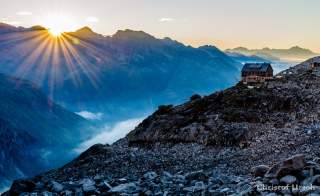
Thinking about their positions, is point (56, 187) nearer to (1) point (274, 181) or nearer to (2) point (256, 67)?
(1) point (274, 181)

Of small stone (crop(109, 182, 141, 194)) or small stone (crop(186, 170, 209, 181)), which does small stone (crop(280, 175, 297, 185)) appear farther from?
small stone (crop(109, 182, 141, 194))

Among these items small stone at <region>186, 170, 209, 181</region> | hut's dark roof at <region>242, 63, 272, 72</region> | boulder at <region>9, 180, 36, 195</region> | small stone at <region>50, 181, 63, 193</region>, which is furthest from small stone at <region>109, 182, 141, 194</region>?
hut's dark roof at <region>242, 63, 272, 72</region>

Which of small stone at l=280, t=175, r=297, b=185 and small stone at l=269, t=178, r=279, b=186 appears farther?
small stone at l=269, t=178, r=279, b=186

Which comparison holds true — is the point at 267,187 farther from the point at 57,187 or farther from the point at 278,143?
the point at 278,143

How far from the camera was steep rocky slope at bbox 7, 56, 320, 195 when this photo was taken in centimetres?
3012

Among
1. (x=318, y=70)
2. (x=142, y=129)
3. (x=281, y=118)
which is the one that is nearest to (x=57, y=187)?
(x=281, y=118)

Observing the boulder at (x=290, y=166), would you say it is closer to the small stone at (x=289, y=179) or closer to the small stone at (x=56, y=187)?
the small stone at (x=289, y=179)

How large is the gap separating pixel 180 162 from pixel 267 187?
2098 cm

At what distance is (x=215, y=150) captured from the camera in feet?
164

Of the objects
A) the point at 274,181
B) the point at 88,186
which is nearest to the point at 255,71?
the point at 88,186

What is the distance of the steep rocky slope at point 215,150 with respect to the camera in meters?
30.1

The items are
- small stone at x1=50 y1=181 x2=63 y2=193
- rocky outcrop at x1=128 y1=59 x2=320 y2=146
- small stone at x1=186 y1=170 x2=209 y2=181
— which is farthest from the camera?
rocky outcrop at x1=128 y1=59 x2=320 y2=146

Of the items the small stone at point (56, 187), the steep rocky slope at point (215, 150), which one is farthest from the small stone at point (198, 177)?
the small stone at point (56, 187)

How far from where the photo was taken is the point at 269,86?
71.6 metres
